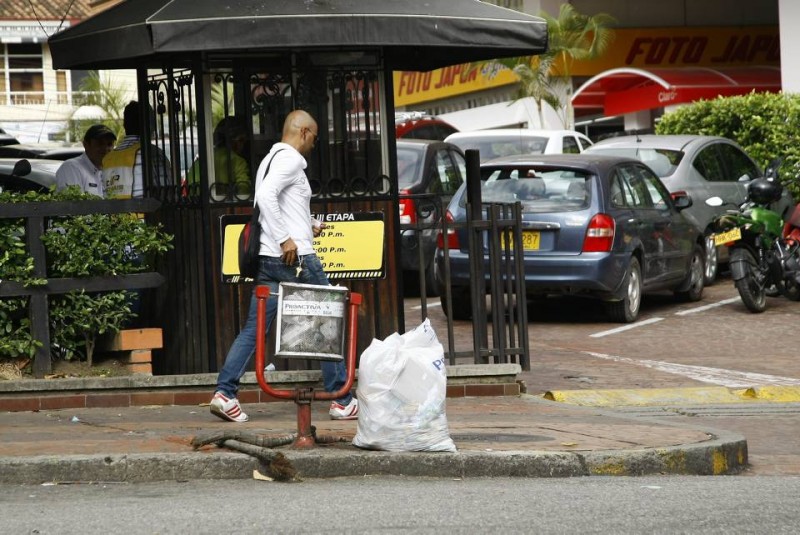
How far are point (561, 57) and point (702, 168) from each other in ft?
61.2

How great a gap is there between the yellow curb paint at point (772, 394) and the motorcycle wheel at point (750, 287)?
443 cm

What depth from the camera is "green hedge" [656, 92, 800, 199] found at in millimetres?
19375

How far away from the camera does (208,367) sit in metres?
Answer: 9.95

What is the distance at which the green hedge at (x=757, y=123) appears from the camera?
63.6 ft

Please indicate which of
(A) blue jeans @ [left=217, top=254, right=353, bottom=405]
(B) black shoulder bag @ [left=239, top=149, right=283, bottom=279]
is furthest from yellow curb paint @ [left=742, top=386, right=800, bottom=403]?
(B) black shoulder bag @ [left=239, top=149, right=283, bottom=279]

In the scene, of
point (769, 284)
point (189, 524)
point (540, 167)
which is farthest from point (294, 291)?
point (769, 284)

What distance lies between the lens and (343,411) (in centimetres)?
880

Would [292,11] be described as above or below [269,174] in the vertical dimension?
above

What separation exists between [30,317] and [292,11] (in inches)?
100

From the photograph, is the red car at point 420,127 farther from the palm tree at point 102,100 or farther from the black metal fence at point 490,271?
the palm tree at point 102,100

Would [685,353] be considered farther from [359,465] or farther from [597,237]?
[359,465]

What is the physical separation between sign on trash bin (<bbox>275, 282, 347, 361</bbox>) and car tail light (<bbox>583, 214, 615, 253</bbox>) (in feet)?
21.7

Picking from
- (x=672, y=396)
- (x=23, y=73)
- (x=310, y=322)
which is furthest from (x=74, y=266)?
(x=23, y=73)

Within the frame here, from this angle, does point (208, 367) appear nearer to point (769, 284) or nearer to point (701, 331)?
point (701, 331)
